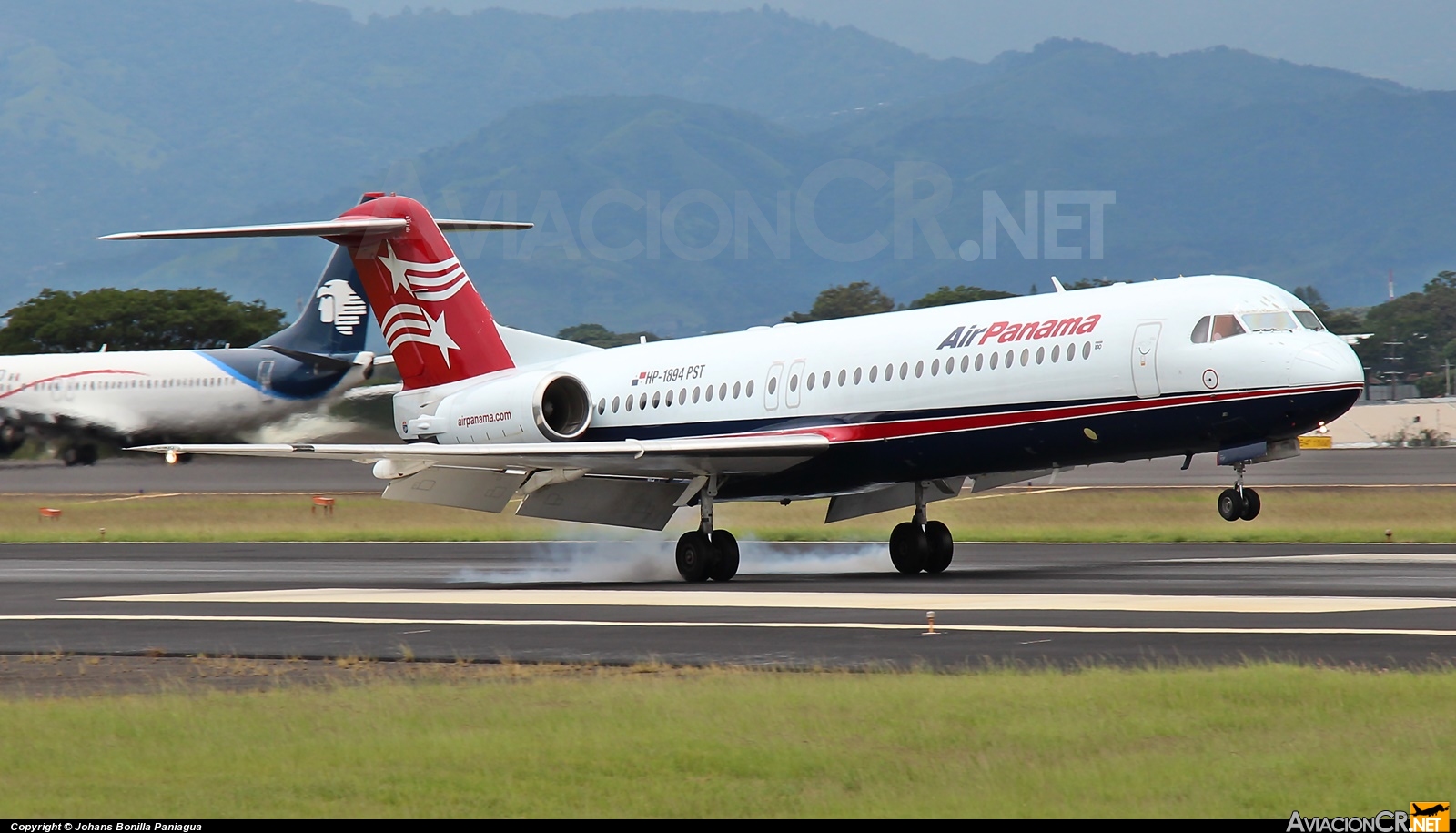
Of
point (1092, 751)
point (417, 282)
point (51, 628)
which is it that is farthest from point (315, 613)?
point (1092, 751)

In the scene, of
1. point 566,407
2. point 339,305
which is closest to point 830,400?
point 566,407

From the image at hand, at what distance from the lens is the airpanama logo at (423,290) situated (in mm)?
29641

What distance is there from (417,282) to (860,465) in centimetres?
938

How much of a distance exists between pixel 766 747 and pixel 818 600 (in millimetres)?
11119

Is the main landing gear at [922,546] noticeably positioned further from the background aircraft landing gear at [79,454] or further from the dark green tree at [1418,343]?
the dark green tree at [1418,343]

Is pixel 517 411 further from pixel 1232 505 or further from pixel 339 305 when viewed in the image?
pixel 339 305

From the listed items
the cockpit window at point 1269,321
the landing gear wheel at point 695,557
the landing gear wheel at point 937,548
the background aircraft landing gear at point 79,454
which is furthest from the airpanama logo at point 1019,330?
the background aircraft landing gear at point 79,454

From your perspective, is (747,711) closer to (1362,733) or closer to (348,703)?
(348,703)

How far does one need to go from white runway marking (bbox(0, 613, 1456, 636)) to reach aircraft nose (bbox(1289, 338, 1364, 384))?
5637 mm

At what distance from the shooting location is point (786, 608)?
20125mm

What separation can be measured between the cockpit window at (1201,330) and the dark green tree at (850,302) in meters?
96.5

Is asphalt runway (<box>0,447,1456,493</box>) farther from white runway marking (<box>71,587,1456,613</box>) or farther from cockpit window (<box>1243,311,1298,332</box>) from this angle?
white runway marking (<box>71,587,1456,613</box>)

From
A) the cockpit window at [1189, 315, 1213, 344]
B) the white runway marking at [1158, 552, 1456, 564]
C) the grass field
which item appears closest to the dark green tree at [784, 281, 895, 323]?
the grass field

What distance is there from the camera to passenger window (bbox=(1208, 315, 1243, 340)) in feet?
71.7
